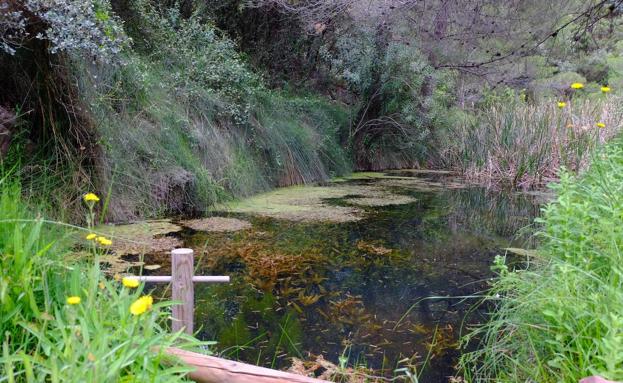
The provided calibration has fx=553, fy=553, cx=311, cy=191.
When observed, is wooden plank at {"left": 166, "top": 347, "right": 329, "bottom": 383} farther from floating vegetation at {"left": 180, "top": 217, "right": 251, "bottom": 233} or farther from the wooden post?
floating vegetation at {"left": 180, "top": 217, "right": 251, "bottom": 233}

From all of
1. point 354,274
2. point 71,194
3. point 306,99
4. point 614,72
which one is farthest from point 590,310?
point 614,72

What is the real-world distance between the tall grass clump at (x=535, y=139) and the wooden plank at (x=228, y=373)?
6.22 m

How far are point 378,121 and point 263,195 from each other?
3615mm

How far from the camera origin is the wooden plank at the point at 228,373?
4.44ft

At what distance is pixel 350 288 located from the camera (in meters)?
3.26

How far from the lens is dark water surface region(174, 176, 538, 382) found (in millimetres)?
2477

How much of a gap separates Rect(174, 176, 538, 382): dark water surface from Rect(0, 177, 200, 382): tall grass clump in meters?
0.74

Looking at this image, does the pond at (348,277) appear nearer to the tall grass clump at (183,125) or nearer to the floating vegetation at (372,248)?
the floating vegetation at (372,248)

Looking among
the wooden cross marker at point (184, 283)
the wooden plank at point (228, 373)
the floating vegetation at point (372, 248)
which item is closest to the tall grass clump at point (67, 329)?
the wooden plank at point (228, 373)

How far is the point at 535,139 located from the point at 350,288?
5.14 meters

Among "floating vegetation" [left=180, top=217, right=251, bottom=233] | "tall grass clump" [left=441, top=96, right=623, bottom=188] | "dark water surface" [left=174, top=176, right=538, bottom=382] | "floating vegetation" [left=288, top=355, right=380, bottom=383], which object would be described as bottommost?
"floating vegetation" [left=288, top=355, right=380, bottom=383]

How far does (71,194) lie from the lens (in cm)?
375

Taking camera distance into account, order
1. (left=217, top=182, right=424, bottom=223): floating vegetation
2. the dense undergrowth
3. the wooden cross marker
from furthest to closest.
Result: 1. (left=217, top=182, right=424, bottom=223): floating vegetation
2. the dense undergrowth
3. the wooden cross marker

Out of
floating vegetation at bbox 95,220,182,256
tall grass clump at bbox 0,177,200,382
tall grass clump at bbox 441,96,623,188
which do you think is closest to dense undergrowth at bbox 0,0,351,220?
floating vegetation at bbox 95,220,182,256
